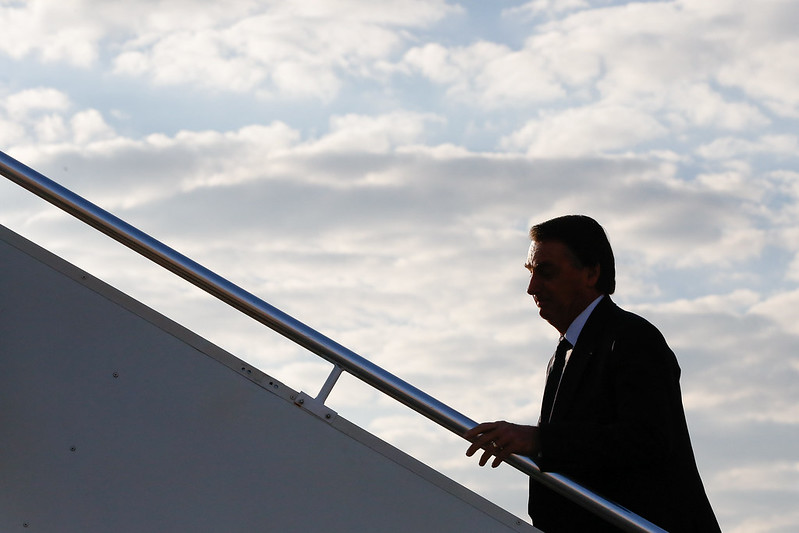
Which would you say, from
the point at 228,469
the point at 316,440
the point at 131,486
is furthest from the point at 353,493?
the point at 131,486

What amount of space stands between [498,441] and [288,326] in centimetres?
67

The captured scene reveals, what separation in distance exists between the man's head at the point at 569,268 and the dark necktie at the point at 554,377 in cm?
8

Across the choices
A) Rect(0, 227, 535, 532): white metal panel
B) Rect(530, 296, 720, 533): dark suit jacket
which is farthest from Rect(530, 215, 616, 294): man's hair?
Rect(0, 227, 535, 532): white metal panel

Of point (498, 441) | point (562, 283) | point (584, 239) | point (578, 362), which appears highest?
point (584, 239)

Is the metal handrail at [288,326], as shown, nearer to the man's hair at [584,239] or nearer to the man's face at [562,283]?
the man's face at [562,283]

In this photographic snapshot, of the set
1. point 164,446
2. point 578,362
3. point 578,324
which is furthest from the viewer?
point 578,324

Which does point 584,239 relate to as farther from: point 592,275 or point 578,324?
point 578,324

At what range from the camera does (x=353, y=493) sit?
9.02 feet

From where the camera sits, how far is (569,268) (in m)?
3.43

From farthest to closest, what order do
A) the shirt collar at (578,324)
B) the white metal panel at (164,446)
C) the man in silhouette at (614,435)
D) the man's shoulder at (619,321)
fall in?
the shirt collar at (578,324), the man's shoulder at (619,321), the man in silhouette at (614,435), the white metal panel at (164,446)

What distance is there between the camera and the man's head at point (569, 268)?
11.3ft

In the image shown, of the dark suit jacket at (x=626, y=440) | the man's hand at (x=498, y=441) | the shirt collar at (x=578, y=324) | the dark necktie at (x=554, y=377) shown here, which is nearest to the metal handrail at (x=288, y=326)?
the man's hand at (x=498, y=441)

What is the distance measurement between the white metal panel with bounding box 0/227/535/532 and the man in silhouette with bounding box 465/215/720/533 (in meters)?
0.24

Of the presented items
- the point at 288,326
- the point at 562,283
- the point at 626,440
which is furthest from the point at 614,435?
the point at 288,326
